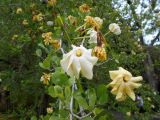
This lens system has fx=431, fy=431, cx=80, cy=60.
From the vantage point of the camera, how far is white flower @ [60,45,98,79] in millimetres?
1048

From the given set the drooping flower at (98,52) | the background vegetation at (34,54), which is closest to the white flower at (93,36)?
the drooping flower at (98,52)

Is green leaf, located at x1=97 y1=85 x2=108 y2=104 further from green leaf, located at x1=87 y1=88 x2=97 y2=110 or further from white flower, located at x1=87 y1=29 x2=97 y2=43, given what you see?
white flower, located at x1=87 y1=29 x2=97 y2=43

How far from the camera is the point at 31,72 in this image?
14.8 ft

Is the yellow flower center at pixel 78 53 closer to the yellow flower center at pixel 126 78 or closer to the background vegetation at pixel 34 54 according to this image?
the yellow flower center at pixel 126 78

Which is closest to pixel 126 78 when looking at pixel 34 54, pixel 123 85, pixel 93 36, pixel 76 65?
pixel 123 85

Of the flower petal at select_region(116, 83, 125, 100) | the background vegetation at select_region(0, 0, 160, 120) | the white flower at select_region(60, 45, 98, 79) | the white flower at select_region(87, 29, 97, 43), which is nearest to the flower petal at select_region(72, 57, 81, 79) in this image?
the white flower at select_region(60, 45, 98, 79)

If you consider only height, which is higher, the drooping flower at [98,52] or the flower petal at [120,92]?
the drooping flower at [98,52]

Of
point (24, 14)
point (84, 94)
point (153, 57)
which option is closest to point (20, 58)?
point (24, 14)

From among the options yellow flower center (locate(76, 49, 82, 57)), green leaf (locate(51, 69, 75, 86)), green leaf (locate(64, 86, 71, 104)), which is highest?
yellow flower center (locate(76, 49, 82, 57))

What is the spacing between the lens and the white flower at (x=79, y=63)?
41.3 inches

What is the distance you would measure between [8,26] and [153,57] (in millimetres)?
4978

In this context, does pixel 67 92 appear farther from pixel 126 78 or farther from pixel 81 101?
pixel 126 78

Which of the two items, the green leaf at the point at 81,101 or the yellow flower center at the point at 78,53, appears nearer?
the yellow flower center at the point at 78,53

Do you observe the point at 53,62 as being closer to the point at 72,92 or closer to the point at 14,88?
the point at 72,92
